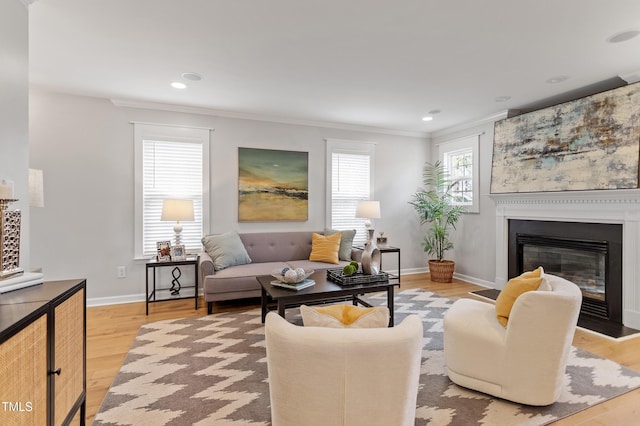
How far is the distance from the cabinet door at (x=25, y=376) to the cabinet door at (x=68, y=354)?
110 mm

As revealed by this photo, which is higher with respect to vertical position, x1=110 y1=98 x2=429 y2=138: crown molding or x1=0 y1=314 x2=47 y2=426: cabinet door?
x1=110 y1=98 x2=429 y2=138: crown molding

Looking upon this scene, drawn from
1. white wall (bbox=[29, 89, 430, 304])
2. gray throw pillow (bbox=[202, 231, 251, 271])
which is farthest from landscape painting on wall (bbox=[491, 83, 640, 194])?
gray throw pillow (bbox=[202, 231, 251, 271])

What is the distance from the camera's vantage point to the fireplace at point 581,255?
343 cm

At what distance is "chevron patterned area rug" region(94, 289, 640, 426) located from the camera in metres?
1.89

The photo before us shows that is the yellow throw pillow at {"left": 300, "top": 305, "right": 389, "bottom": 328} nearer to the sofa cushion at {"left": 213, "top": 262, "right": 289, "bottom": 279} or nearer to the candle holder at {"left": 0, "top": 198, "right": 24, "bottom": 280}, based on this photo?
the candle holder at {"left": 0, "top": 198, "right": 24, "bottom": 280}

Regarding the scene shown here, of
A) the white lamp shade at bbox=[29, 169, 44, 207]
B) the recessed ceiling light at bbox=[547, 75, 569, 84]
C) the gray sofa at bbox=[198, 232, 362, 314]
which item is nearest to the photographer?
the white lamp shade at bbox=[29, 169, 44, 207]

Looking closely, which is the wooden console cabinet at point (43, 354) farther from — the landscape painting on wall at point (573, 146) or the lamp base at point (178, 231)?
the landscape painting on wall at point (573, 146)

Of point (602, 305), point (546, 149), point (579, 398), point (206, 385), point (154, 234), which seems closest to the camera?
point (579, 398)

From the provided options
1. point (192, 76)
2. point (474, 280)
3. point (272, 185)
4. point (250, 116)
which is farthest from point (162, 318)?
point (474, 280)

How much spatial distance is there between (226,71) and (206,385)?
2.79 m

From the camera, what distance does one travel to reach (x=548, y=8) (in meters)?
2.19

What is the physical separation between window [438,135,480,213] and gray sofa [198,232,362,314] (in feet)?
6.87

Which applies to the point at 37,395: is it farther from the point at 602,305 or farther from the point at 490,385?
the point at 602,305

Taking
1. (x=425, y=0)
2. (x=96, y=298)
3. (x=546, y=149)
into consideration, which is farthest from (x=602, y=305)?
(x=96, y=298)
